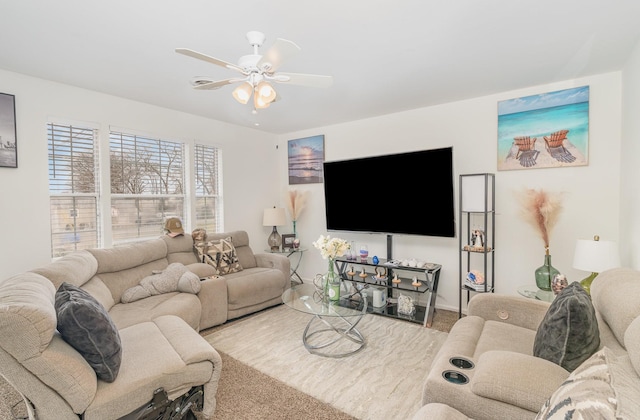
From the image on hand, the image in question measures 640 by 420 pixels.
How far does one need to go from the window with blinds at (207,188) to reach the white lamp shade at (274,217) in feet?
2.33

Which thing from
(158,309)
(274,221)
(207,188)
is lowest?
(158,309)

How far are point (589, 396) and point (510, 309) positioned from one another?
5.79 ft

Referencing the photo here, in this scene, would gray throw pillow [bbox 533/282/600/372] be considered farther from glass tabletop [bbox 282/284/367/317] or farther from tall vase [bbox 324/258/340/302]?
tall vase [bbox 324/258/340/302]

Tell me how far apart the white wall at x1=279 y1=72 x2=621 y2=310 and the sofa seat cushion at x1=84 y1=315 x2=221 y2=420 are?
8.90ft

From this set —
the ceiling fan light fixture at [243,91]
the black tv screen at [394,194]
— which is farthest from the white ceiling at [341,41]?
the black tv screen at [394,194]

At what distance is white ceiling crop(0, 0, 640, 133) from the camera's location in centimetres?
192

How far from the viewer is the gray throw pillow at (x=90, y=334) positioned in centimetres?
154

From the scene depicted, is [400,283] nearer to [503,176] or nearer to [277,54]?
[503,176]

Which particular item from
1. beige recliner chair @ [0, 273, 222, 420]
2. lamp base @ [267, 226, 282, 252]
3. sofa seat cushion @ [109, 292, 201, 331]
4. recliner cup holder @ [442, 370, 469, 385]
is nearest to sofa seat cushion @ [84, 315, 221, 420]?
beige recliner chair @ [0, 273, 222, 420]

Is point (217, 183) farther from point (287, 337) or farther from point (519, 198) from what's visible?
point (519, 198)

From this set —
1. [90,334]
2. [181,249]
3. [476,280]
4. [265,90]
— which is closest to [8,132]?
[181,249]

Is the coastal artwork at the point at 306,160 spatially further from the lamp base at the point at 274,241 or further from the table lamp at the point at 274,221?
the lamp base at the point at 274,241

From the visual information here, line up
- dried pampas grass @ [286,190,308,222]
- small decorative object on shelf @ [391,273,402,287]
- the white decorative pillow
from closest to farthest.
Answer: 1. the white decorative pillow
2. small decorative object on shelf @ [391,273,402,287]
3. dried pampas grass @ [286,190,308,222]

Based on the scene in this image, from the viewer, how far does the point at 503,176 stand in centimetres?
→ 349
